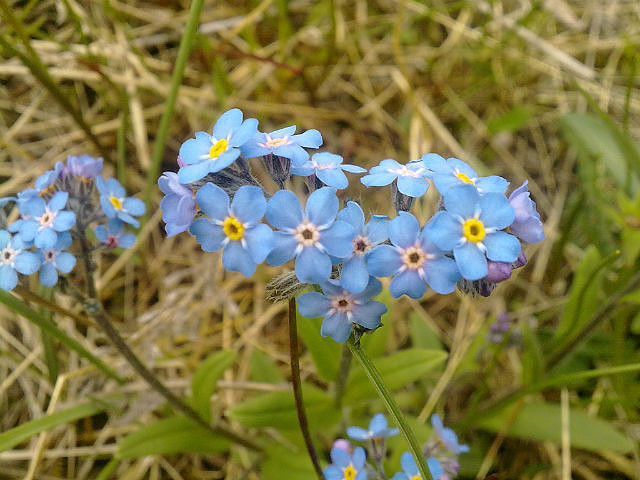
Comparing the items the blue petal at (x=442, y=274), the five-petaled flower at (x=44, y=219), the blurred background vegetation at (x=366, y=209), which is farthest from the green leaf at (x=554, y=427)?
the five-petaled flower at (x=44, y=219)

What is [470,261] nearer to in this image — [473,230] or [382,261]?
[473,230]

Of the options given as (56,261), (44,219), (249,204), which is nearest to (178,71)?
(44,219)

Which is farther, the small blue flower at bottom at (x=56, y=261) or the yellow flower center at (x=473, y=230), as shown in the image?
the small blue flower at bottom at (x=56, y=261)

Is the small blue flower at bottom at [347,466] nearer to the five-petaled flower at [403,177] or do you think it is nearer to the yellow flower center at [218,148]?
the five-petaled flower at [403,177]

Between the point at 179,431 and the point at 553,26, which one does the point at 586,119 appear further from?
the point at 179,431

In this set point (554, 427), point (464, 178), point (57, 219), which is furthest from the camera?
point (554, 427)

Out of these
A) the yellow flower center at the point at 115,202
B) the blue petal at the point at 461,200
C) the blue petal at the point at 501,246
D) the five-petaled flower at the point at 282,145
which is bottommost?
the blue petal at the point at 501,246

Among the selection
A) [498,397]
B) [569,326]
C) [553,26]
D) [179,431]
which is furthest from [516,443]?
[553,26]
